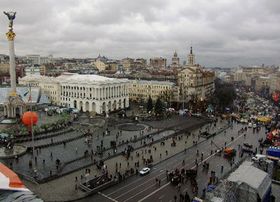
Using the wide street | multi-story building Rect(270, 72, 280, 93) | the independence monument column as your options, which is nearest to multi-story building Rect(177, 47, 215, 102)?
the wide street

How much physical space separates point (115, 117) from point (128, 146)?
26569mm

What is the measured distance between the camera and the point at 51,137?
5162 centimetres

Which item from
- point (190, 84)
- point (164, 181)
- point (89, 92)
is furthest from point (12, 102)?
point (190, 84)

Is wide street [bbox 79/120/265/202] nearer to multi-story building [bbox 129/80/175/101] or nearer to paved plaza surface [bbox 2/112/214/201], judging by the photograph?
paved plaza surface [bbox 2/112/214/201]

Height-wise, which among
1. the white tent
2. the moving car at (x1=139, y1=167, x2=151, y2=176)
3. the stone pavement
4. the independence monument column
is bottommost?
the stone pavement

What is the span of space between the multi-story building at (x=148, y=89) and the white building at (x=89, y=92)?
40.2ft

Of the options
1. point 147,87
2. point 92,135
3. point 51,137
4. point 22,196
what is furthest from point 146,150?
point 147,87

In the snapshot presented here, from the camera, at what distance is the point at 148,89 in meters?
97.2

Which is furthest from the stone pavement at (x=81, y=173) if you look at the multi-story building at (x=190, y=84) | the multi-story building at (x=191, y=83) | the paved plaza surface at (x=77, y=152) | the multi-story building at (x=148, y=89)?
the multi-story building at (x=148, y=89)

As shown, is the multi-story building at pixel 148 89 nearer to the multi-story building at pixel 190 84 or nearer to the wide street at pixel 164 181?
the multi-story building at pixel 190 84

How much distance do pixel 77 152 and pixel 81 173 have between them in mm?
8297

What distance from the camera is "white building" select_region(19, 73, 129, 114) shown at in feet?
254

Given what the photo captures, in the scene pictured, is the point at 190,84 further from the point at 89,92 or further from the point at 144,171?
the point at 144,171

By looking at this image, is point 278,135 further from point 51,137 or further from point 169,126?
point 51,137
